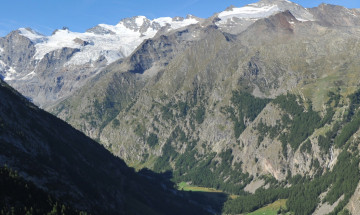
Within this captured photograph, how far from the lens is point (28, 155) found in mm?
182875

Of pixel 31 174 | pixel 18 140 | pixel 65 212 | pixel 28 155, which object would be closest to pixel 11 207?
pixel 65 212

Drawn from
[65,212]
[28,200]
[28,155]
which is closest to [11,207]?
[28,200]

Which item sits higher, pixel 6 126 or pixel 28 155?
pixel 6 126

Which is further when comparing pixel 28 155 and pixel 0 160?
pixel 28 155

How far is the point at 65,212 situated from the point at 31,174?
4204 cm

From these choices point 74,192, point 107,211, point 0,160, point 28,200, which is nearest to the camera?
point 28,200

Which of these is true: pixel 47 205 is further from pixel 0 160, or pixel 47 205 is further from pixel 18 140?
pixel 18 140

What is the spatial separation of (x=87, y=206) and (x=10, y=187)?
169 feet

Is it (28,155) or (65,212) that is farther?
(28,155)

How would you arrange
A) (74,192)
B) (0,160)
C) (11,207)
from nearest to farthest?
(11,207), (0,160), (74,192)

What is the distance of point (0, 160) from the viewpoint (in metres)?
160

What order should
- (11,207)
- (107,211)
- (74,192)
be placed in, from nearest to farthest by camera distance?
(11,207)
(74,192)
(107,211)

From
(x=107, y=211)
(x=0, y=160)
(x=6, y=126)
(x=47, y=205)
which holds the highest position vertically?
(x=6, y=126)

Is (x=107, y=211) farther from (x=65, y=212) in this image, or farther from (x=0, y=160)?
(x=65, y=212)
